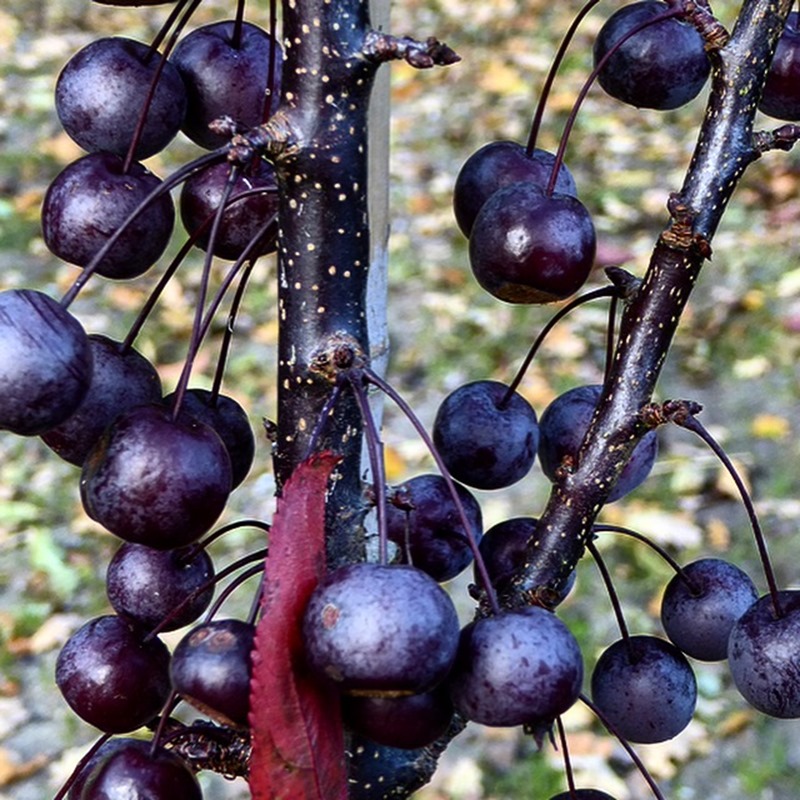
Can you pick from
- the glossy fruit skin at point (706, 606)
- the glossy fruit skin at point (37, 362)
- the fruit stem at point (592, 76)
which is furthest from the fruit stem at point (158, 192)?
the glossy fruit skin at point (706, 606)

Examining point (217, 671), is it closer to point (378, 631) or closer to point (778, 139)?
point (378, 631)

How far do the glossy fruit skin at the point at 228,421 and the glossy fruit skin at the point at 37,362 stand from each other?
0.15 metres

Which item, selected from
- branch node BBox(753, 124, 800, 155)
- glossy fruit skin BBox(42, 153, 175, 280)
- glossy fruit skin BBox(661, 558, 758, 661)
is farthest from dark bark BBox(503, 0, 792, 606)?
glossy fruit skin BBox(42, 153, 175, 280)

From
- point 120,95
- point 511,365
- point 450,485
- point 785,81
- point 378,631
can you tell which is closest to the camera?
point 378,631

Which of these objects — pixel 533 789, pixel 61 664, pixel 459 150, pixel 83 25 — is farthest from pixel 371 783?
pixel 83 25

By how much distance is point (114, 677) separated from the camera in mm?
728

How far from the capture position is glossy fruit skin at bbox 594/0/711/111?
0.85m

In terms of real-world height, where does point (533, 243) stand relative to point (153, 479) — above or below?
above

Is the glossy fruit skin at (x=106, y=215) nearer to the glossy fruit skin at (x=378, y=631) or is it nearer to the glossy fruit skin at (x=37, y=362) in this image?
the glossy fruit skin at (x=37, y=362)

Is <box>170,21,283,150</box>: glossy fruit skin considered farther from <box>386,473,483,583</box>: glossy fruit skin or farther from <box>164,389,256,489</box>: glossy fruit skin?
<box>386,473,483,583</box>: glossy fruit skin

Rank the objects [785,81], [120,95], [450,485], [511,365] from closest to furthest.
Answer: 1. [450,485]
2. [120,95]
3. [785,81]
4. [511,365]

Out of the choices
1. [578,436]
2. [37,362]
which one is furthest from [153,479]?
[578,436]

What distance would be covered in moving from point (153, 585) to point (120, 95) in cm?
34

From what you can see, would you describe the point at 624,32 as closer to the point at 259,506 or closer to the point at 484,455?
the point at 484,455
